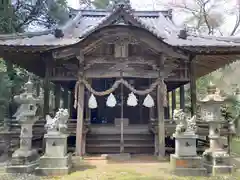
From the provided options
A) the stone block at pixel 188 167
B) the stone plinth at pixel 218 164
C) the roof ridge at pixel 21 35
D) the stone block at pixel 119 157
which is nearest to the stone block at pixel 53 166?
the stone block at pixel 119 157

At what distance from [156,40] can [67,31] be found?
490 centimetres

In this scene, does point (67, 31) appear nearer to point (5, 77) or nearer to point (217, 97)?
point (5, 77)

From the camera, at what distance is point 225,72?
26.2 meters

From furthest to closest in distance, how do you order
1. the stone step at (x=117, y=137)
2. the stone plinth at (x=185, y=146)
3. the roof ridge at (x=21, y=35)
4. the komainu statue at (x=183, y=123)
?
the stone step at (x=117, y=137) → the roof ridge at (x=21, y=35) → the komainu statue at (x=183, y=123) → the stone plinth at (x=185, y=146)

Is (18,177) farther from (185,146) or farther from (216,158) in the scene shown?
(216,158)

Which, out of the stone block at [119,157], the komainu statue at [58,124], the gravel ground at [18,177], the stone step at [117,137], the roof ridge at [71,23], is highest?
the roof ridge at [71,23]

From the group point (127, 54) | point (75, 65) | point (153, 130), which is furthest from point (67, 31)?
point (153, 130)

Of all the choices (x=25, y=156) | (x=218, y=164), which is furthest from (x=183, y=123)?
(x=25, y=156)

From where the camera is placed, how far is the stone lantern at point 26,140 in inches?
294

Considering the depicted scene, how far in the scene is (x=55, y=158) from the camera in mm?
7488

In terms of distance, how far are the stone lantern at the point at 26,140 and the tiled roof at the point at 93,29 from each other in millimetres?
2698

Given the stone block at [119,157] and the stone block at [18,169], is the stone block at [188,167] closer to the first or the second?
the stone block at [119,157]

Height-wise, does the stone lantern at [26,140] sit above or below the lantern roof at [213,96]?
below

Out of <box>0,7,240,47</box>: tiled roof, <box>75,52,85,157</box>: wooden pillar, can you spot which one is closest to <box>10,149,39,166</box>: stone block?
<box>75,52,85,157</box>: wooden pillar
